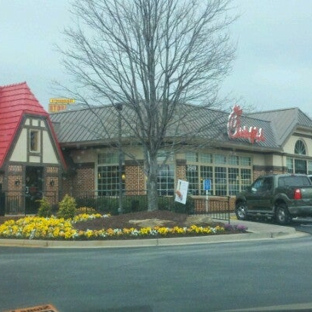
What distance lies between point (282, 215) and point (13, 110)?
558 inches

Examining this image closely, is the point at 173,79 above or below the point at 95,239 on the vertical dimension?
above

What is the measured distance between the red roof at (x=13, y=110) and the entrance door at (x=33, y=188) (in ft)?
5.38

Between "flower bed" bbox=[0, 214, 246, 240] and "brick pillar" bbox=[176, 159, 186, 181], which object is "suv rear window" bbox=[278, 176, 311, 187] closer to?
"flower bed" bbox=[0, 214, 246, 240]

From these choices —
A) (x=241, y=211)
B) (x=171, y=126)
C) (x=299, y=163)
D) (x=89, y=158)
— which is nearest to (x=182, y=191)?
(x=171, y=126)

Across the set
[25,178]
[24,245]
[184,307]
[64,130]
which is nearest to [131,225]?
[24,245]

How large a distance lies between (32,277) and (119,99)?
1093 centimetres

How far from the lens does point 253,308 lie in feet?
24.5

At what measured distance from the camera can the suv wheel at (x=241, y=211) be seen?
25.2m

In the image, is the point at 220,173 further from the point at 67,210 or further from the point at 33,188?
the point at 67,210

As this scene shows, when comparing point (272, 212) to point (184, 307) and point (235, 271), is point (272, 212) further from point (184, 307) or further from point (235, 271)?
point (184, 307)

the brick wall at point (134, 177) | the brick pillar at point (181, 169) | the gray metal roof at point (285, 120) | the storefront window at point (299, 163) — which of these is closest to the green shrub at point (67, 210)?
the brick wall at point (134, 177)

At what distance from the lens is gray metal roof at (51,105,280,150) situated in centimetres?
2102

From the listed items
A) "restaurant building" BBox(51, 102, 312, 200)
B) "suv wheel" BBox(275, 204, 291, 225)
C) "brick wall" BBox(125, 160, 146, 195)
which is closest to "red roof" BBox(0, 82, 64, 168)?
"restaurant building" BBox(51, 102, 312, 200)

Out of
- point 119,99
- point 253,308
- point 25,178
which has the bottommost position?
point 253,308
